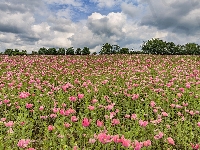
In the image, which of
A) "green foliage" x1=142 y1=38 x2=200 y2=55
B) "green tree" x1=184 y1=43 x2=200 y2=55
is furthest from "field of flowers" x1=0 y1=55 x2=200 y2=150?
"green tree" x1=184 y1=43 x2=200 y2=55

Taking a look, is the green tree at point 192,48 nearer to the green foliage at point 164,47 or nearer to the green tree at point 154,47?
the green foliage at point 164,47

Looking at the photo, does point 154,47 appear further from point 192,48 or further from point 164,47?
point 192,48

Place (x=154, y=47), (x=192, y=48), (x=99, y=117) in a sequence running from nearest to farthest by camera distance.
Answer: (x=99, y=117) → (x=154, y=47) → (x=192, y=48)

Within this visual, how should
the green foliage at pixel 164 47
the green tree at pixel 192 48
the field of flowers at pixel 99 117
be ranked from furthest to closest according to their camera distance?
the green tree at pixel 192 48
the green foliage at pixel 164 47
the field of flowers at pixel 99 117

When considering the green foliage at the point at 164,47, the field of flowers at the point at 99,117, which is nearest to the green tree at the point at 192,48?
the green foliage at the point at 164,47

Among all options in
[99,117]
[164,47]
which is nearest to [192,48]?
[164,47]

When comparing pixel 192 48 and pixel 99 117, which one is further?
pixel 192 48

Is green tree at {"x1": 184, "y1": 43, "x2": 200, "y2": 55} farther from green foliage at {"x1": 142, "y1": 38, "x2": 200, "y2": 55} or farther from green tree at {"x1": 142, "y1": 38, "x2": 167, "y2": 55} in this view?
green tree at {"x1": 142, "y1": 38, "x2": 167, "y2": 55}

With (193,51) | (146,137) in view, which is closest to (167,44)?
(193,51)

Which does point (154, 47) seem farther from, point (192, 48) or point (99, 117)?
point (99, 117)

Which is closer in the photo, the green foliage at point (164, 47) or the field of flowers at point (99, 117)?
the field of flowers at point (99, 117)

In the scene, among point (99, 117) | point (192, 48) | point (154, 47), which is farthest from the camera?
point (192, 48)

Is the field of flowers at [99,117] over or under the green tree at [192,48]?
under

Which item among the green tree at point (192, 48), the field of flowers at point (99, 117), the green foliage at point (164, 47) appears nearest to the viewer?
the field of flowers at point (99, 117)
